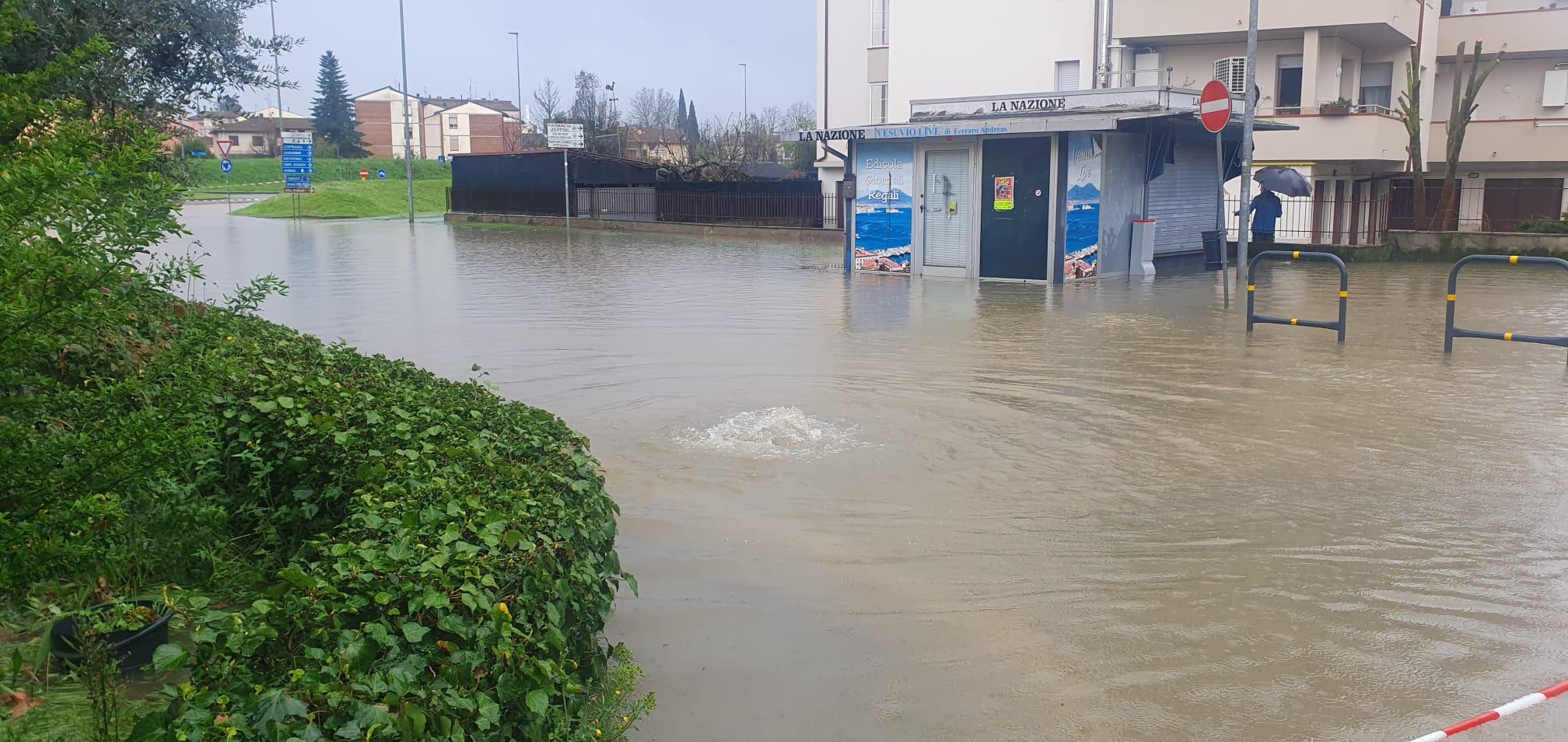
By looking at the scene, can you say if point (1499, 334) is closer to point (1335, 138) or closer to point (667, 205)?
point (1335, 138)

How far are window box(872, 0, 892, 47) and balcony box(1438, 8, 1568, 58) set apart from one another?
16.3m

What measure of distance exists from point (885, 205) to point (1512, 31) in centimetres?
2247

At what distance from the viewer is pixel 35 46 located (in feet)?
25.9

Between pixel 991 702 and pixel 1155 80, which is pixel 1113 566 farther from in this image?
pixel 1155 80

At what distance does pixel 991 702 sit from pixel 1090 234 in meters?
15.9

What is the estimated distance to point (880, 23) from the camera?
139ft

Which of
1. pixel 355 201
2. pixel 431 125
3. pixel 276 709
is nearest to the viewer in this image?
pixel 276 709

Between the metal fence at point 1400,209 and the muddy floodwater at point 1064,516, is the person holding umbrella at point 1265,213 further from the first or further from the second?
the muddy floodwater at point 1064,516


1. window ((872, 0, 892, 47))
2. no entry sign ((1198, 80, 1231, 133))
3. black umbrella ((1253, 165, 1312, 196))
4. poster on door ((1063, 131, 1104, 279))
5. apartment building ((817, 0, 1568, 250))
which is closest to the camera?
no entry sign ((1198, 80, 1231, 133))

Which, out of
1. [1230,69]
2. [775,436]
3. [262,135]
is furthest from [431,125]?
[775,436]

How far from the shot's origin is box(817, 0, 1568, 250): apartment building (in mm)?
29328

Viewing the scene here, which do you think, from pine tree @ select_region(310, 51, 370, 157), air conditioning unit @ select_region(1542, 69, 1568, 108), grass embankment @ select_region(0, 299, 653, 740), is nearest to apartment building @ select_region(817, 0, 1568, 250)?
air conditioning unit @ select_region(1542, 69, 1568, 108)

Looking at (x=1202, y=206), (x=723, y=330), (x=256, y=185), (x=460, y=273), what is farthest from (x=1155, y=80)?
(x=256, y=185)

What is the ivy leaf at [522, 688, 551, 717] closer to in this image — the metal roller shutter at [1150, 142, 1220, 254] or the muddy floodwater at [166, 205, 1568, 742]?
the muddy floodwater at [166, 205, 1568, 742]
